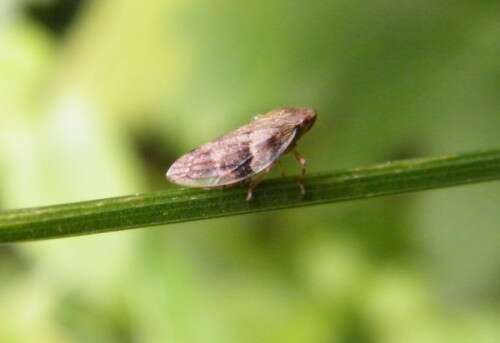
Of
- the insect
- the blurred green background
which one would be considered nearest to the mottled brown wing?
the insect

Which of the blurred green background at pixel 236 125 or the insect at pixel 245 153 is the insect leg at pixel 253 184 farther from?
the blurred green background at pixel 236 125

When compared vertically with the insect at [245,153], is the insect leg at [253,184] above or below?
below

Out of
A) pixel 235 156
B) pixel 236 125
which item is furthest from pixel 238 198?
pixel 236 125

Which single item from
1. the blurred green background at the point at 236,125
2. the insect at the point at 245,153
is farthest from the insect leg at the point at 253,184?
the blurred green background at the point at 236,125

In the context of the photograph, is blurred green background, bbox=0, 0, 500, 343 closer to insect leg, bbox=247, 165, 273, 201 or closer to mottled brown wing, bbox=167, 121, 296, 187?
mottled brown wing, bbox=167, 121, 296, 187

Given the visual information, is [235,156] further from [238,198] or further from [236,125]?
[236,125]

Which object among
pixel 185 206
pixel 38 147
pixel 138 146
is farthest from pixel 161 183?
pixel 185 206

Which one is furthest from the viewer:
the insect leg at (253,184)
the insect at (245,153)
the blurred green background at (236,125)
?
the blurred green background at (236,125)
